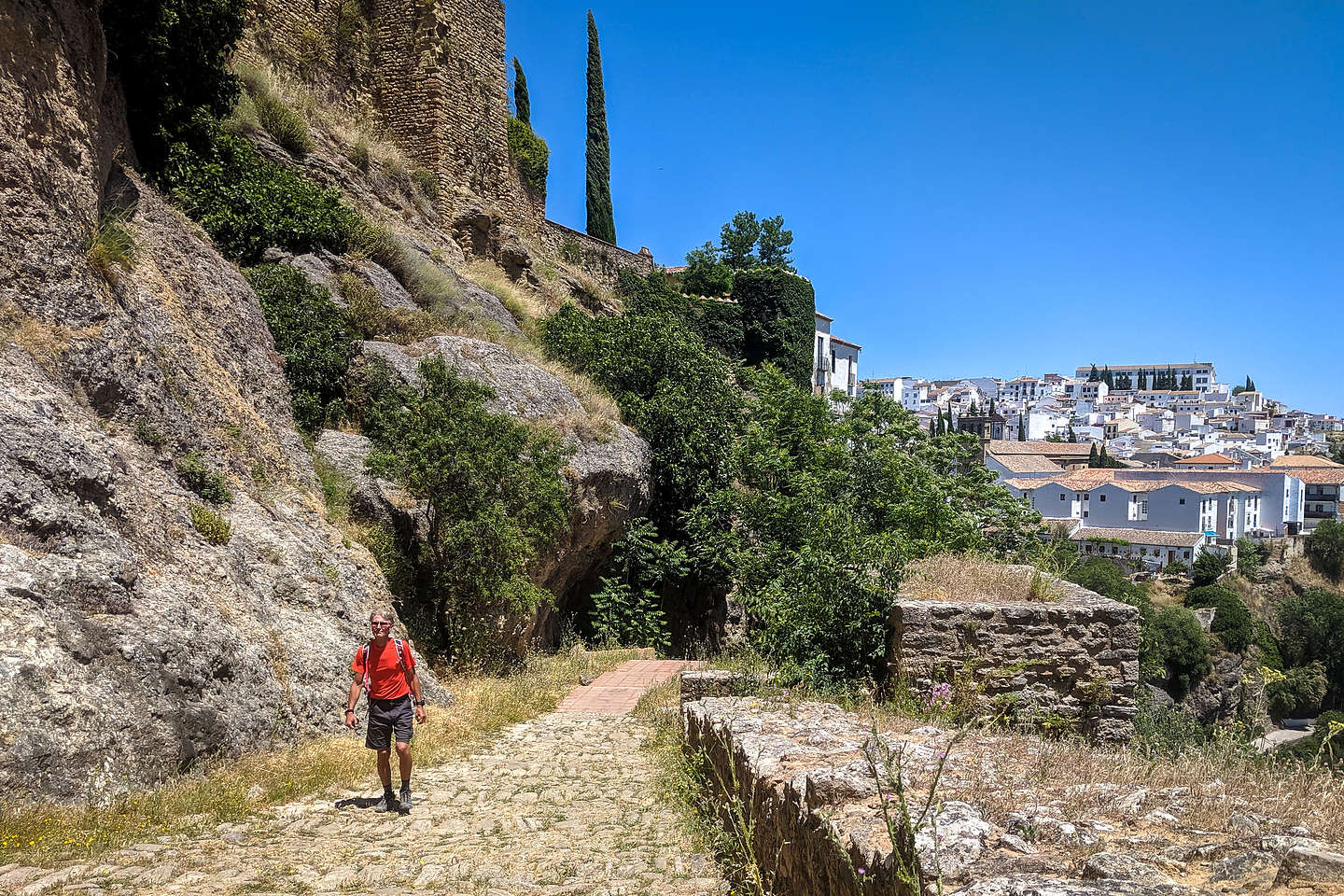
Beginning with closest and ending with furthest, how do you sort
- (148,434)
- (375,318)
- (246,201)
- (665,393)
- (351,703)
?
(351,703) < (148,434) < (246,201) < (375,318) < (665,393)

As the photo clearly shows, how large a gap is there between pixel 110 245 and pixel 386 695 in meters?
5.41

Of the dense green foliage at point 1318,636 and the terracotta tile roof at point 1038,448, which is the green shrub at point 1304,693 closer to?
the dense green foliage at point 1318,636

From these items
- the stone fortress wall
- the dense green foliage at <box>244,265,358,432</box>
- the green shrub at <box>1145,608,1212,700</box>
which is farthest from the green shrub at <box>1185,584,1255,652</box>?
the dense green foliage at <box>244,265,358,432</box>

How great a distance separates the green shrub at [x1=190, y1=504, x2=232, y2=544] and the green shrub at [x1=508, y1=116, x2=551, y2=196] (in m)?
18.7

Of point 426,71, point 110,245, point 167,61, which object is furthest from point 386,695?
point 426,71

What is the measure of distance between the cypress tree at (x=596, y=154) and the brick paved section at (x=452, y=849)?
1200 inches

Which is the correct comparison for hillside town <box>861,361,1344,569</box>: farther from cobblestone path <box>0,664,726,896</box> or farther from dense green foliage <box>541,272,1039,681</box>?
cobblestone path <box>0,664,726,896</box>

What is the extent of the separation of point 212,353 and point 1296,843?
9.83 metres

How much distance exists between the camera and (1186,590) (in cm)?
5231

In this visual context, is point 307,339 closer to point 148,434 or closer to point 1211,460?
point 148,434

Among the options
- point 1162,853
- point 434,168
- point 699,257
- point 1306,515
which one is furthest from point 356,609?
point 1306,515

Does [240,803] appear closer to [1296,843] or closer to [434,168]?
[1296,843]

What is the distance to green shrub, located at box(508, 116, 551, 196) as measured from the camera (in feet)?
80.6

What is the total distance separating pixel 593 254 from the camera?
28516 mm
